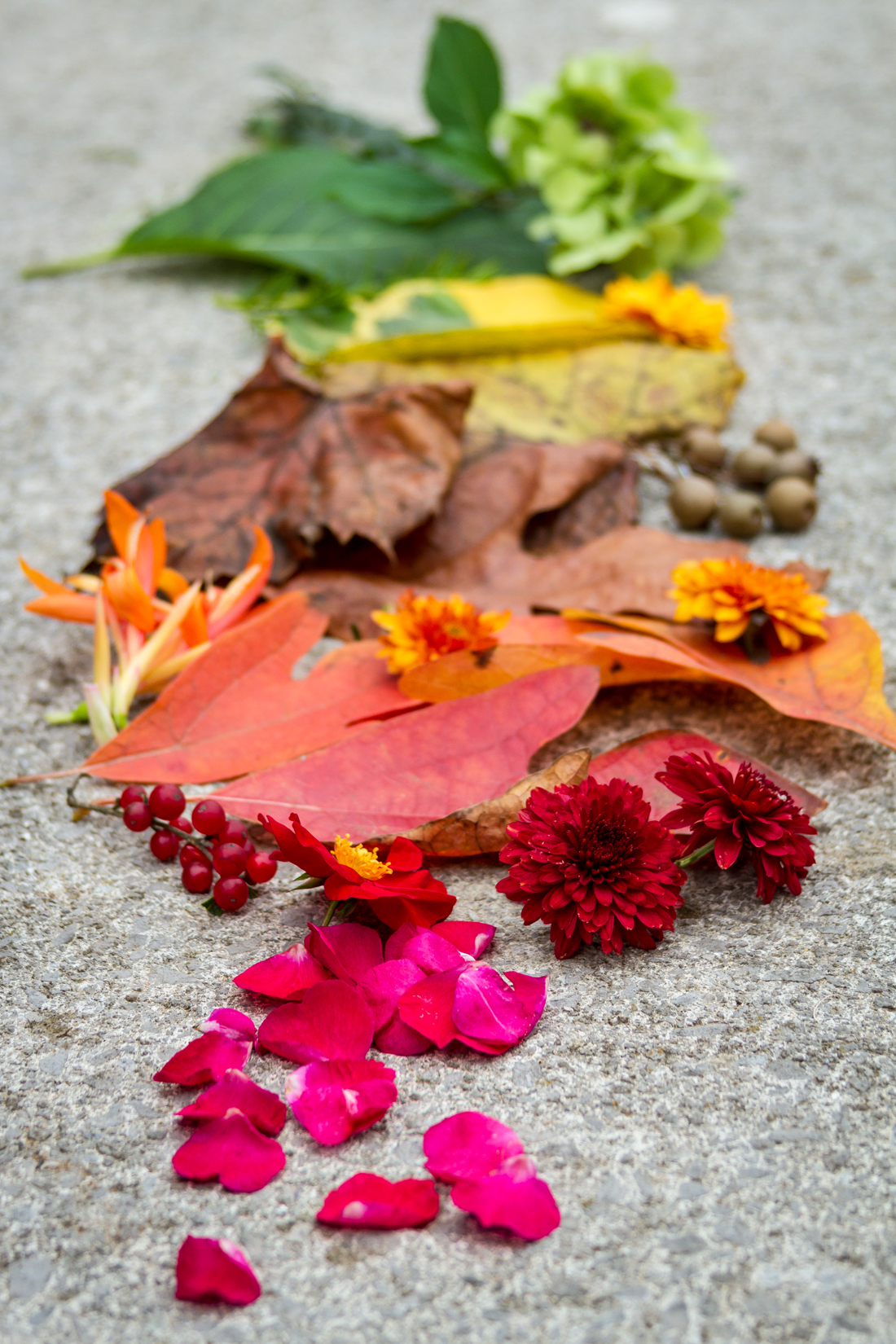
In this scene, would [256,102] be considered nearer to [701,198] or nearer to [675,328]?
[701,198]

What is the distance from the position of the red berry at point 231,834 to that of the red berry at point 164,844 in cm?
4

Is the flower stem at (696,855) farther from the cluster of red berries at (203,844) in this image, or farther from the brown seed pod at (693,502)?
the brown seed pod at (693,502)

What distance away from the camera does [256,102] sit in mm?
2326

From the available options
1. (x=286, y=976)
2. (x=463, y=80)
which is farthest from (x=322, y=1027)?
(x=463, y=80)

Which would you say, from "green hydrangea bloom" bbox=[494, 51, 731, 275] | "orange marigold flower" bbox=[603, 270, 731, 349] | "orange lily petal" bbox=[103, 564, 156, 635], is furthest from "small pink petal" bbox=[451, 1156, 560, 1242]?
"green hydrangea bloom" bbox=[494, 51, 731, 275]

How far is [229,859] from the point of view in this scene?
77 centimetres

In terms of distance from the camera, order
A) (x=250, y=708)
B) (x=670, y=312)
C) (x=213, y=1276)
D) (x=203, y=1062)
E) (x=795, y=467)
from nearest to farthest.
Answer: (x=213, y=1276)
(x=203, y=1062)
(x=250, y=708)
(x=795, y=467)
(x=670, y=312)

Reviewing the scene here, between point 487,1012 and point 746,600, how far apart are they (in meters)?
0.46

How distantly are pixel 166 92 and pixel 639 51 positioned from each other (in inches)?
47.3

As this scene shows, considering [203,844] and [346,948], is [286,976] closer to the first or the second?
[346,948]

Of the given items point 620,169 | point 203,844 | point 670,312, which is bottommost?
point 203,844

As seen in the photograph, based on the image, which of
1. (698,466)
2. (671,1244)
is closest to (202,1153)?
(671,1244)

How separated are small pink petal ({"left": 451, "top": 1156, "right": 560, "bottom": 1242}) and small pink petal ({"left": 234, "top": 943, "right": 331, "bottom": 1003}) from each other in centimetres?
16

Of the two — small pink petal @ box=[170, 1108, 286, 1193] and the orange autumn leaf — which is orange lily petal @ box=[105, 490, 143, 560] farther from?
small pink petal @ box=[170, 1108, 286, 1193]
